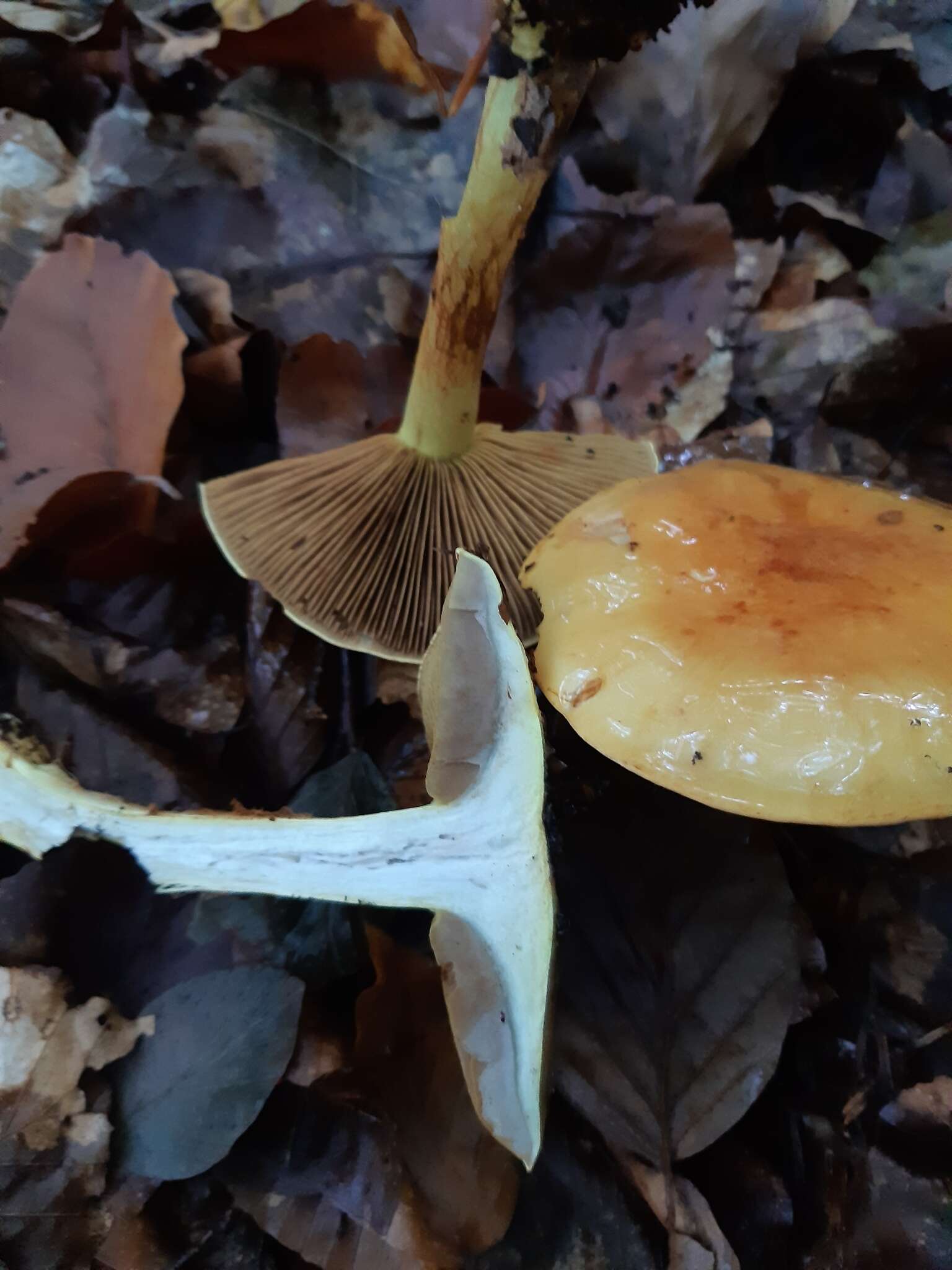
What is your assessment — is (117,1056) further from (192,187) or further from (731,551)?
(192,187)

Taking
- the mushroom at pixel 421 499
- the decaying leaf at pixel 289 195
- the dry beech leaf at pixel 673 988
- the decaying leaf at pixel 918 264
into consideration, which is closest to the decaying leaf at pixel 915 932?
the dry beech leaf at pixel 673 988

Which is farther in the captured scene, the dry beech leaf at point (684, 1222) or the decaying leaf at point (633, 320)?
the decaying leaf at point (633, 320)

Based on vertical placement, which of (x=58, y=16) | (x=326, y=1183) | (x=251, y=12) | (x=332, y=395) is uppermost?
(x=251, y=12)

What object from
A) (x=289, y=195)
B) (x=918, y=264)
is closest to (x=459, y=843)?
(x=289, y=195)

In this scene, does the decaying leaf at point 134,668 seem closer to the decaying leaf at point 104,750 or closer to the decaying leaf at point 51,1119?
the decaying leaf at point 104,750

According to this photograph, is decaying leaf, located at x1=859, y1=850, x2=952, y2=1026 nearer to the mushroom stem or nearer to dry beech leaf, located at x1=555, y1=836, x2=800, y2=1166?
dry beech leaf, located at x1=555, y1=836, x2=800, y2=1166

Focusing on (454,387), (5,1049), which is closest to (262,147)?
(454,387)

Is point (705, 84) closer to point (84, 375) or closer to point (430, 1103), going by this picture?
point (84, 375)
